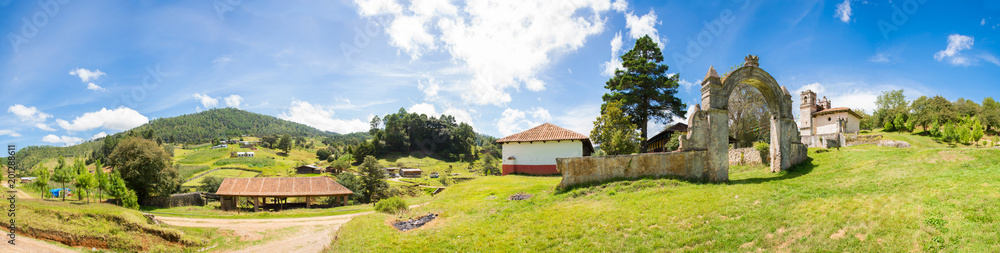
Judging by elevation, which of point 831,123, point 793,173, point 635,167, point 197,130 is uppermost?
point 197,130

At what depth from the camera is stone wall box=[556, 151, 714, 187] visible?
11781 millimetres

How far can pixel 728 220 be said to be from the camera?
24.0 feet

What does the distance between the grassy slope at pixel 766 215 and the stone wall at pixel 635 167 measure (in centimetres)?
58

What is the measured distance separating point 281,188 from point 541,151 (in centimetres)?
1980

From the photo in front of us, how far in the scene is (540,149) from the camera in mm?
25859

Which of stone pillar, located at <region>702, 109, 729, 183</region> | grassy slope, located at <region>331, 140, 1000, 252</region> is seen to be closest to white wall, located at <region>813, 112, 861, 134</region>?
grassy slope, located at <region>331, 140, 1000, 252</region>

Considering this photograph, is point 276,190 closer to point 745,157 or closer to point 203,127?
point 745,157

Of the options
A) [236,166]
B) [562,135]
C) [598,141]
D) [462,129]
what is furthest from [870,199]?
[462,129]

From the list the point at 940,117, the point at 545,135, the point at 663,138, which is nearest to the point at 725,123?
the point at 545,135

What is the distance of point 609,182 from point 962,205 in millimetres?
7256

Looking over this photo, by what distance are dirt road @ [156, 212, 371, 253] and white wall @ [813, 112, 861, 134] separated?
39.3 metres

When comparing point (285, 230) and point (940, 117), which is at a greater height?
point (940, 117)

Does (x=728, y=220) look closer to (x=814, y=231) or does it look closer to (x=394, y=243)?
(x=814, y=231)

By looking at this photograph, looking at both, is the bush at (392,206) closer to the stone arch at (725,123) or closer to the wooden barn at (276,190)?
the stone arch at (725,123)
